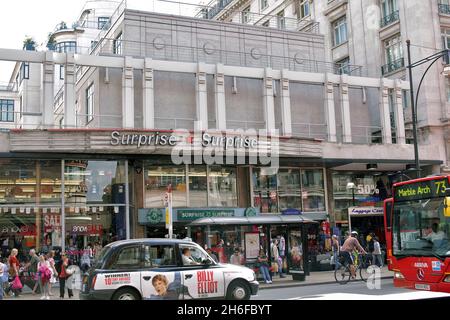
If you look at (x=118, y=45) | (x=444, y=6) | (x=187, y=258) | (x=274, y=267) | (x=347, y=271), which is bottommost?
(x=347, y=271)

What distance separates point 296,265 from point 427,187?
9.98 meters

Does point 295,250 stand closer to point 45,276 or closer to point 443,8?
point 45,276

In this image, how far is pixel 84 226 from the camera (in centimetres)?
2509

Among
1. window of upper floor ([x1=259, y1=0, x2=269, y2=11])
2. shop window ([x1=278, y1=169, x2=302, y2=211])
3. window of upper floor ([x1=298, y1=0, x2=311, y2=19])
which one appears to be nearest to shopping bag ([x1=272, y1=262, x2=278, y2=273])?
shop window ([x1=278, y1=169, x2=302, y2=211])

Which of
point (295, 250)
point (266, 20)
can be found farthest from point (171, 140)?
point (266, 20)

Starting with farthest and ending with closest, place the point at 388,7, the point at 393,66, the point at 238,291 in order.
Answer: the point at 388,7, the point at 393,66, the point at 238,291

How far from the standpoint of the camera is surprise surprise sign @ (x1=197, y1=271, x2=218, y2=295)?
12530 mm

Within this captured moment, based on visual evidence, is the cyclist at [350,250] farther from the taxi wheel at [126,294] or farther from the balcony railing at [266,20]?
the balcony railing at [266,20]

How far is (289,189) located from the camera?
2939 cm

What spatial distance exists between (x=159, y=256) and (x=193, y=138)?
12767mm

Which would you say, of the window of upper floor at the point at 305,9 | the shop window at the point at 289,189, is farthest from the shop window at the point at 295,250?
the window of upper floor at the point at 305,9

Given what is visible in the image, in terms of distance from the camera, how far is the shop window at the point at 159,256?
12336 millimetres

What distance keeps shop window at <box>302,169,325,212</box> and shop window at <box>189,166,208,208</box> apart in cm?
607

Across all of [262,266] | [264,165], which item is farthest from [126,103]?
[262,266]
